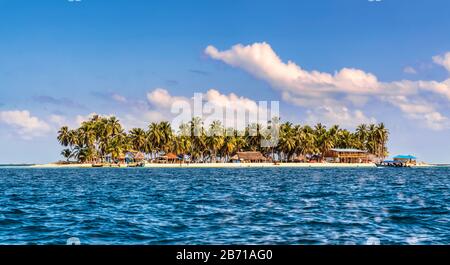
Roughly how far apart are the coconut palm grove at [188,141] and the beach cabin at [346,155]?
3955 millimetres

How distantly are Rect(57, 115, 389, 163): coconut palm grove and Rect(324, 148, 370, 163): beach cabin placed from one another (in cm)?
395

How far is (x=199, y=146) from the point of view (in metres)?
164

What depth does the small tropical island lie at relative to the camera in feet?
513

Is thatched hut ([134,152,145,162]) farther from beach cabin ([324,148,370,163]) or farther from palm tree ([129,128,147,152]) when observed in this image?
beach cabin ([324,148,370,163])

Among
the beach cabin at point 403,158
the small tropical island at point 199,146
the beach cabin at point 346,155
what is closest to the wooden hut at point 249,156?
the small tropical island at point 199,146

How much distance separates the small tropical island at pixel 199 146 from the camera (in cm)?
15638

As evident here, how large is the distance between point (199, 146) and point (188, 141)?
6577mm

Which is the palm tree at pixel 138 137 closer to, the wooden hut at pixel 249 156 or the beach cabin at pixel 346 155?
the wooden hut at pixel 249 156

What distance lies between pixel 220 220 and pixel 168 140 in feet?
467

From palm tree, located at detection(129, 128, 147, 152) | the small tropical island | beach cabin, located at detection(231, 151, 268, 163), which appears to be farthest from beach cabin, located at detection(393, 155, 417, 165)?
palm tree, located at detection(129, 128, 147, 152)

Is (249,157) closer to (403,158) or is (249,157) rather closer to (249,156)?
(249,156)
